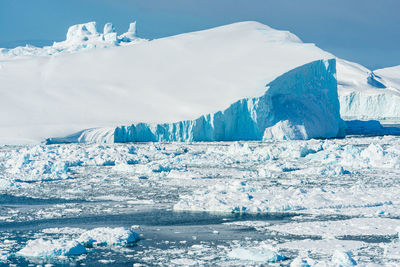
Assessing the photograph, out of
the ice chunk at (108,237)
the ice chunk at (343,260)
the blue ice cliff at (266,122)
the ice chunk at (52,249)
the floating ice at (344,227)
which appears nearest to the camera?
the ice chunk at (343,260)

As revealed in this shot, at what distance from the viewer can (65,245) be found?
712cm

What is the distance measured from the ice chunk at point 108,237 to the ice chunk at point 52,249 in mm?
337

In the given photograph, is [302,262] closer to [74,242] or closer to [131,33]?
[74,242]

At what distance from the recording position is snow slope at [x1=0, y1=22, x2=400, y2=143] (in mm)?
26281

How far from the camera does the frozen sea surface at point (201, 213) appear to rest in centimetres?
698

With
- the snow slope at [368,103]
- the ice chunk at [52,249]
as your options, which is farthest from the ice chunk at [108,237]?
the snow slope at [368,103]

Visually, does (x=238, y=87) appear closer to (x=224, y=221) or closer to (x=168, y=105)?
(x=168, y=105)

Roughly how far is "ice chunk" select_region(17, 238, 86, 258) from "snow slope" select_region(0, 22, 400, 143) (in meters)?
17.3

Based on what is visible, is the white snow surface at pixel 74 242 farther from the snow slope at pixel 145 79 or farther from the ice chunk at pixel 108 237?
the snow slope at pixel 145 79

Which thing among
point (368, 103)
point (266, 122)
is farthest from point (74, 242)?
point (368, 103)

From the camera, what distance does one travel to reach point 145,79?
31422mm

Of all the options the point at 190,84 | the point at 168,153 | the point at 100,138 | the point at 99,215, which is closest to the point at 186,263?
the point at 99,215

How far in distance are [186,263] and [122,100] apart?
907 inches

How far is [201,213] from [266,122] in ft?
55.5
